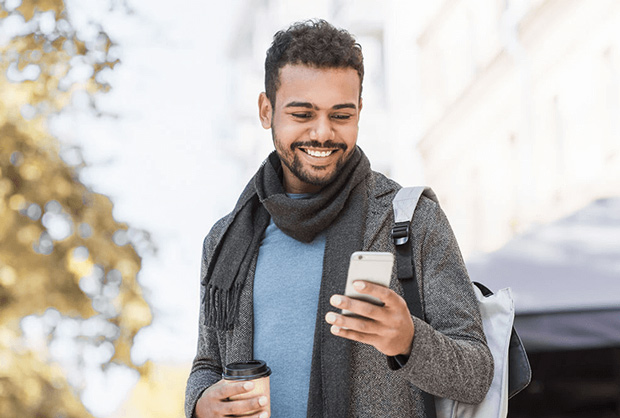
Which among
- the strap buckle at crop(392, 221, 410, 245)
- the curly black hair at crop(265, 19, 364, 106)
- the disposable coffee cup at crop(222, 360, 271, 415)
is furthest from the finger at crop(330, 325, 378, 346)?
the curly black hair at crop(265, 19, 364, 106)

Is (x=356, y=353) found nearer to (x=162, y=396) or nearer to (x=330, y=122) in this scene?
(x=330, y=122)

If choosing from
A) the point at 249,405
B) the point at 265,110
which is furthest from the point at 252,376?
the point at 265,110

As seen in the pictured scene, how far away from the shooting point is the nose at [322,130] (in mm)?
1809

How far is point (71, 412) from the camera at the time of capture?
4332mm

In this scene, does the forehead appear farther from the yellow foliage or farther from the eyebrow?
the yellow foliage

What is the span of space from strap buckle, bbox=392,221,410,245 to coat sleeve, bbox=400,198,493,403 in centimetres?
3

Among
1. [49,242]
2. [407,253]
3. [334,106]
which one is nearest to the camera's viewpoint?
[407,253]

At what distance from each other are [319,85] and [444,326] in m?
0.72

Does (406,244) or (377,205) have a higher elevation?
(377,205)

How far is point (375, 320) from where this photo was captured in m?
1.31

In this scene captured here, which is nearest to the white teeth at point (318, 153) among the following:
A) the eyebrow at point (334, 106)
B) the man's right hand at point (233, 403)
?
the eyebrow at point (334, 106)

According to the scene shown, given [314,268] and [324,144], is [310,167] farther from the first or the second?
[314,268]

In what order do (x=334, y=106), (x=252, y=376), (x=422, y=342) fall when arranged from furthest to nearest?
(x=334, y=106), (x=252, y=376), (x=422, y=342)

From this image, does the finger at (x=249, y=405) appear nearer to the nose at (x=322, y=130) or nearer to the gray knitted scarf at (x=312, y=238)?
the gray knitted scarf at (x=312, y=238)
